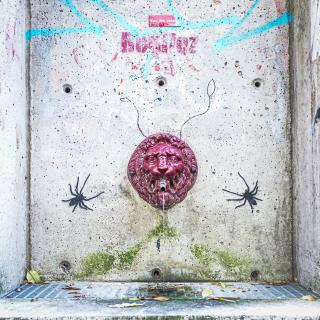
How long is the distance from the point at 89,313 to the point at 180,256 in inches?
43.1

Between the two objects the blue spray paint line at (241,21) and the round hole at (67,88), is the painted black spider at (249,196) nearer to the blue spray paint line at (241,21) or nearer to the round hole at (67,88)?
the blue spray paint line at (241,21)

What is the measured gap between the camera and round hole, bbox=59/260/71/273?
146 inches

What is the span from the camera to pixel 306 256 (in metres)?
3.40

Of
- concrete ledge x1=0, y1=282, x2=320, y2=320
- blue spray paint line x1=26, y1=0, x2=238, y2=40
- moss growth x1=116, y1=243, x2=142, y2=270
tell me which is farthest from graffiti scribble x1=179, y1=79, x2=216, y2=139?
concrete ledge x1=0, y1=282, x2=320, y2=320

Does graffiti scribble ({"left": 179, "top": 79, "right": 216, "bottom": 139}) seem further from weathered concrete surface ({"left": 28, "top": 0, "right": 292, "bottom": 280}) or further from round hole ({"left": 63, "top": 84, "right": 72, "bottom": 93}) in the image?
round hole ({"left": 63, "top": 84, "right": 72, "bottom": 93})

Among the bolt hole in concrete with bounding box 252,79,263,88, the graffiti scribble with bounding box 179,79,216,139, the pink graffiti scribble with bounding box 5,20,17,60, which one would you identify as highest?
the pink graffiti scribble with bounding box 5,20,17,60

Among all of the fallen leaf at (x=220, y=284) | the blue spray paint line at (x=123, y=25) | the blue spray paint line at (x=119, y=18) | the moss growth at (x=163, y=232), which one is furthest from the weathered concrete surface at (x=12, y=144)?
the fallen leaf at (x=220, y=284)

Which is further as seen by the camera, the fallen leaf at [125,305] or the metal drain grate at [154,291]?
the metal drain grate at [154,291]

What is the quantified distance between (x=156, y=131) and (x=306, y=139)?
1.04 metres

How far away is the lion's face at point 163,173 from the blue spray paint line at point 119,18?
772mm

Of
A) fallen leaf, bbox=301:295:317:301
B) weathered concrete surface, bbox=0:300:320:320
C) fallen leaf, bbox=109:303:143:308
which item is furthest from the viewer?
fallen leaf, bbox=301:295:317:301

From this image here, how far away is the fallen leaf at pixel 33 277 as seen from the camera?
3608 millimetres

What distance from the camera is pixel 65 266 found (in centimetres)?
370

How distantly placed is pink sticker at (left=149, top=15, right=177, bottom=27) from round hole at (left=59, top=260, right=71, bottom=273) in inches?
70.8
